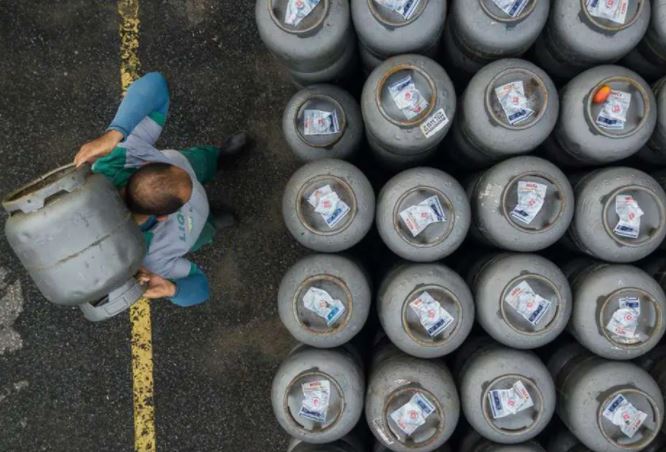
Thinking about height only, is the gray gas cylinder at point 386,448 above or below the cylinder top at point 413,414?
below

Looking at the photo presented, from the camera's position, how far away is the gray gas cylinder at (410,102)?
105 inches

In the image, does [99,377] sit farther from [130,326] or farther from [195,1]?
[195,1]

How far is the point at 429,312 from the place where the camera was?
2711 millimetres

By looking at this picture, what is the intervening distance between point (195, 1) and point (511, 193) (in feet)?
9.53

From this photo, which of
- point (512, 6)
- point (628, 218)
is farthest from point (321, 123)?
point (628, 218)

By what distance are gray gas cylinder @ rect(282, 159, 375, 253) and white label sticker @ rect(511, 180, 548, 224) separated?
0.74m

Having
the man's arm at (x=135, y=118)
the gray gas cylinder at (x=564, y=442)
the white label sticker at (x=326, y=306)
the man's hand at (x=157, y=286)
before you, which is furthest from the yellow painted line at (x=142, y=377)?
the gray gas cylinder at (x=564, y=442)

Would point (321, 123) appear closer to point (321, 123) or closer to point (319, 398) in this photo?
point (321, 123)

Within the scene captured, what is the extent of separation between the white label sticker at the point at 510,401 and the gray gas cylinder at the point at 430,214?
76 cm

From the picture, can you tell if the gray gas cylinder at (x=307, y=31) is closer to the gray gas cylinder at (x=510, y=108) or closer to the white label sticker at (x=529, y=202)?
the gray gas cylinder at (x=510, y=108)

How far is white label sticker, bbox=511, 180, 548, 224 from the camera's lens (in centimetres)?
270

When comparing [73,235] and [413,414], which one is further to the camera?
[413,414]

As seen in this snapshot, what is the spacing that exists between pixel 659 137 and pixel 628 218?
0.54 m

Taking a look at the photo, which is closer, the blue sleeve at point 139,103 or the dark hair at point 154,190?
the dark hair at point 154,190
